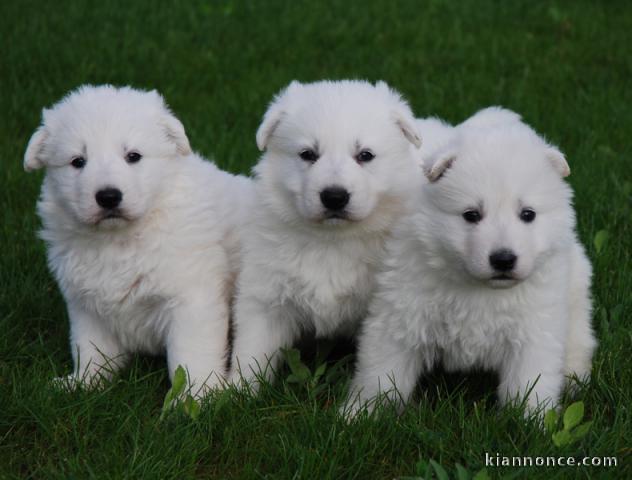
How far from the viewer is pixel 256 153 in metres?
6.88

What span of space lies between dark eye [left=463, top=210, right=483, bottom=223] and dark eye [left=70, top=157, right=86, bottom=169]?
1793 mm

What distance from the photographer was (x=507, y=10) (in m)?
10.5

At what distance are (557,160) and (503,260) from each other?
0.53 meters

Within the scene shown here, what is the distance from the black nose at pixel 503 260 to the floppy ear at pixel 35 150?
2.23 meters

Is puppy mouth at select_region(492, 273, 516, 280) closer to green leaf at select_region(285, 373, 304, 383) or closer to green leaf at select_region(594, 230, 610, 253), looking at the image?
green leaf at select_region(285, 373, 304, 383)

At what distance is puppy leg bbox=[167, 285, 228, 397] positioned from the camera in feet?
13.6

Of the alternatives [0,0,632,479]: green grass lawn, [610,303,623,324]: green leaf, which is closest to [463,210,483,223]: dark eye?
[0,0,632,479]: green grass lawn

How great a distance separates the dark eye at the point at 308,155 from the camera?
13.3ft

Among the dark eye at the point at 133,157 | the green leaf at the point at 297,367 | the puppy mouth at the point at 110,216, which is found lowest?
the green leaf at the point at 297,367

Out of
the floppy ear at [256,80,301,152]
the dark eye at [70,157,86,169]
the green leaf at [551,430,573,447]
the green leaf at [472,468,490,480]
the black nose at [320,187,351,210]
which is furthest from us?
the floppy ear at [256,80,301,152]

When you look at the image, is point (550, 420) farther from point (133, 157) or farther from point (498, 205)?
point (133, 157)

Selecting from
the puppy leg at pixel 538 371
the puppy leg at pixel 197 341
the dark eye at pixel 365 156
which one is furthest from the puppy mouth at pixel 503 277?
the puppy leg at pixel 197 341

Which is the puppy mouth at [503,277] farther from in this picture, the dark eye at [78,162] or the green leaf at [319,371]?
the dark eye at [78,162]

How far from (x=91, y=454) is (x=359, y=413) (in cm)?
112
